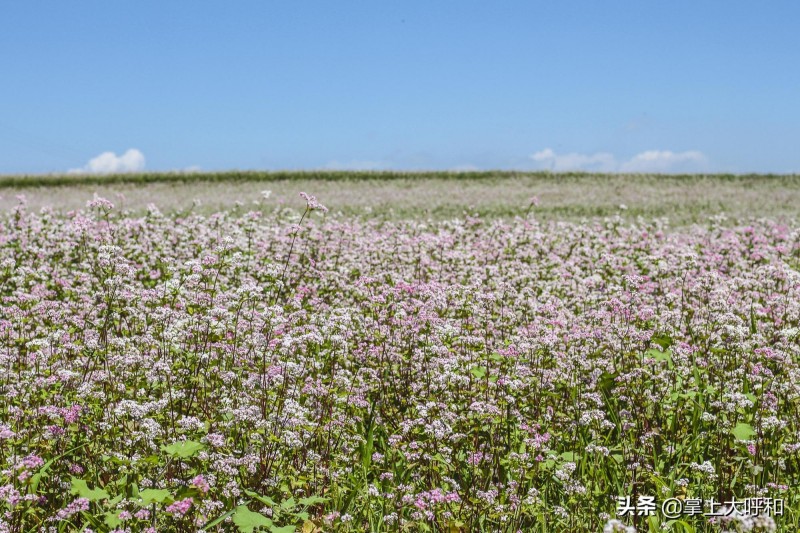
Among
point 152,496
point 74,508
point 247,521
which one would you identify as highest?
point 152,496

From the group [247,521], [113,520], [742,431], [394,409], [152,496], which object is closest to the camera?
[247,521]

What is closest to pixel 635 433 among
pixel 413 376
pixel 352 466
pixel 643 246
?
pixel 413 376

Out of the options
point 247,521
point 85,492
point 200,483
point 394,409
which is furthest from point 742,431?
point 85,492

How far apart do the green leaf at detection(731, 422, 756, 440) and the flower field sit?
0.11 ft

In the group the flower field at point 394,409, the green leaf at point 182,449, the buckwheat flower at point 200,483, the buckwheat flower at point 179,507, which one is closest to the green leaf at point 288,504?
the flower field at point 394,409

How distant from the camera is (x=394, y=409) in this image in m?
7.93

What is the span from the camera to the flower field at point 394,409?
223 inches

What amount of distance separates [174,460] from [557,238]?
1196 cm

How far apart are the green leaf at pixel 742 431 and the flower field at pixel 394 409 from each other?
3 centimetres

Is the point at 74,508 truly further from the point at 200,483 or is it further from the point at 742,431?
the point at 742,431

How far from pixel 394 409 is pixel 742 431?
362cm

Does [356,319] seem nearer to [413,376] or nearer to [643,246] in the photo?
[413,376]

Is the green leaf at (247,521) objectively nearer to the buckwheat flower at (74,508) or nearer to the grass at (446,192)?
the buckwheat flower at (74,508)

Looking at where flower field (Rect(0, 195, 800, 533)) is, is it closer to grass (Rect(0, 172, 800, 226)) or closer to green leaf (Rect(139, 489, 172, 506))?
green leaf (Rect(139, 489, 172, 506))
